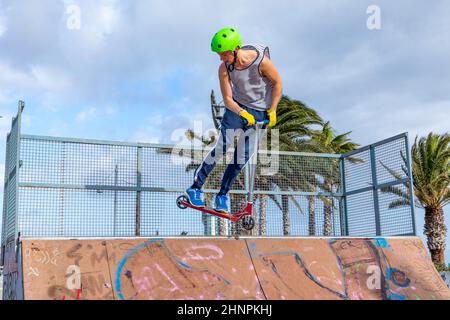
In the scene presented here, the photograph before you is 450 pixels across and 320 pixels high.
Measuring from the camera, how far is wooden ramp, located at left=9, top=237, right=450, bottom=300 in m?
7.02

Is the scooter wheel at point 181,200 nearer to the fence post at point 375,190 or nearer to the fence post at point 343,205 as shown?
the fence post at point 343,205

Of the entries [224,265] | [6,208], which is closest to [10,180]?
[6,208]

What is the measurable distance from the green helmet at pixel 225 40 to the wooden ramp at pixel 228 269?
116 inches

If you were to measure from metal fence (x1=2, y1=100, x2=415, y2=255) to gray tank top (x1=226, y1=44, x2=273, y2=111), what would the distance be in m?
1.97

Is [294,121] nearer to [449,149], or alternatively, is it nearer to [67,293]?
[449,149]

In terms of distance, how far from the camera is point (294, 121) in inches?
1021

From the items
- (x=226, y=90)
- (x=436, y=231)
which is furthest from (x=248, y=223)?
(x=436, y=231)

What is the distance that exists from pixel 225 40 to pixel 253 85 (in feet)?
2.86

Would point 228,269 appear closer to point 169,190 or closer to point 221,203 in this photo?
point 221,203

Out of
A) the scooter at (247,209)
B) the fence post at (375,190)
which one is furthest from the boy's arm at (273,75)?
Answer: the fence post at (375,190)

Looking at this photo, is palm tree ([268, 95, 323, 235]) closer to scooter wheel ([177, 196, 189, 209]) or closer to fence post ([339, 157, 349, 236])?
fence post ([339, 157, 349, 236])

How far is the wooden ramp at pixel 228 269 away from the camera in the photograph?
7.02 meters

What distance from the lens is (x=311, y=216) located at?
10438 mm

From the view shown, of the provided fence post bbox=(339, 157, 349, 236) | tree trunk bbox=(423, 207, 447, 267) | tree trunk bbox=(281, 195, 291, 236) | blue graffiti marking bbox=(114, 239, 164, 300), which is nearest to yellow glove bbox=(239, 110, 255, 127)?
blue graffiti marking bbox=(114, 239, 164, 300)
